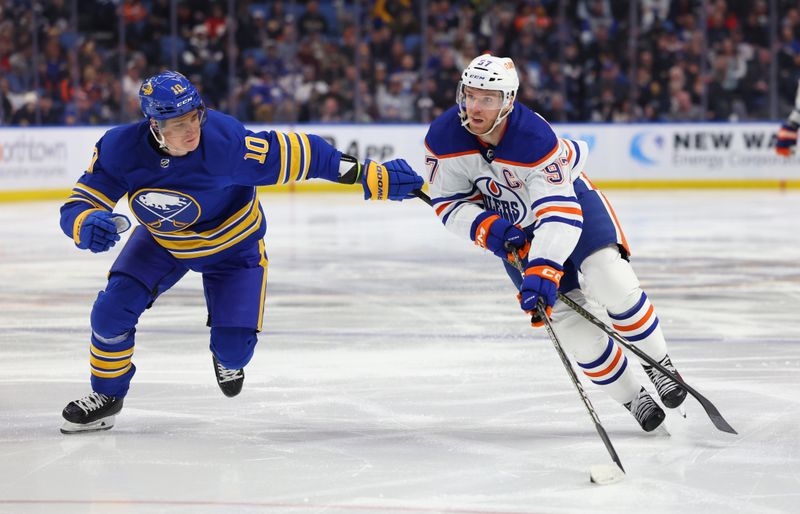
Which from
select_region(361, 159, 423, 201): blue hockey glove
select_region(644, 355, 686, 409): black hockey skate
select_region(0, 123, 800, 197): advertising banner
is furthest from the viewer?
select_region(0, 123, 800, 197): advertising banner

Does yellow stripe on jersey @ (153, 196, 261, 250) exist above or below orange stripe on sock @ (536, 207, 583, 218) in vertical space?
below

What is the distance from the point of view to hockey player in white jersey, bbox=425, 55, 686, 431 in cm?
357

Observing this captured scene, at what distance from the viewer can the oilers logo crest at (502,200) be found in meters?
3.79

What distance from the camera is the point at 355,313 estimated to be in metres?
6.09

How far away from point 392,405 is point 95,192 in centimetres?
122

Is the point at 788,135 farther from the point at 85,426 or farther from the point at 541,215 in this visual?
the point at 85,426

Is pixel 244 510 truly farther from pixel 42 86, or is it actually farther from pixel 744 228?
pixel 42 86

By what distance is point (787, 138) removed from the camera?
1005 centimetres

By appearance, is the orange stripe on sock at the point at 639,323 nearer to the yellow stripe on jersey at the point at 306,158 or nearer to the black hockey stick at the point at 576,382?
the black hockey stick at the point at 576,382

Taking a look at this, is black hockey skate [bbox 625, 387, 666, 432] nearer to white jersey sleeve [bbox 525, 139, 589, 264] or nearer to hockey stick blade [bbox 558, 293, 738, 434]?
hockey stick blade [bbox 558, 293, 738, 434]

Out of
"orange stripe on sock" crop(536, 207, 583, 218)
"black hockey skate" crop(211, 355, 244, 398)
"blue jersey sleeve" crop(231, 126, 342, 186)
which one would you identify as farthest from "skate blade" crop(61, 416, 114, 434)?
"orange stripe on sock" crop(536, 207, 583, 218)

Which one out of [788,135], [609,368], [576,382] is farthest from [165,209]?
[788,135]

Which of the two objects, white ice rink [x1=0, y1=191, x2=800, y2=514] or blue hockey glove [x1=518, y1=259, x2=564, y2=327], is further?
blue hockey glove [x1=518, y1=259, x2=564, y2=327]

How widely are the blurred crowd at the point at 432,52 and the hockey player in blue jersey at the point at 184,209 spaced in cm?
1008
